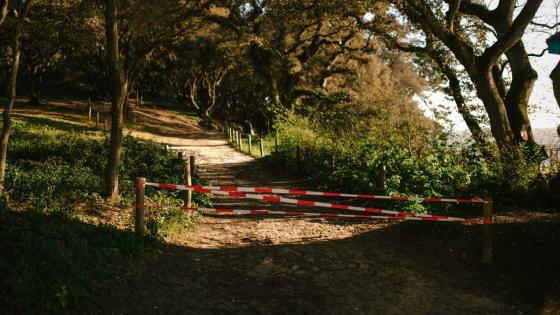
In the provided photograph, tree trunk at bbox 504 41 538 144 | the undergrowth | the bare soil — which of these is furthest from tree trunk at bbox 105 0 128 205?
tree trunk at bbox 504 41 538 144

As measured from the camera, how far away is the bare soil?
21.8 ft

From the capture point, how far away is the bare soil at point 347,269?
6645mm

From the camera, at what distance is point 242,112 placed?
2023 inches

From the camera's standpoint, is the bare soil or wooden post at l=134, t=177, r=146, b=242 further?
wooden post at l=134, t=177, r=146, b=242

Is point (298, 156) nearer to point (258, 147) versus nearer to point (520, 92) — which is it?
point (520, 92)

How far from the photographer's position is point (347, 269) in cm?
814

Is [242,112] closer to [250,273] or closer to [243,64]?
[243,64]

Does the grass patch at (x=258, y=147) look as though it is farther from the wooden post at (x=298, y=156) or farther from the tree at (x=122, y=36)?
the tree at (x=122, y=36)

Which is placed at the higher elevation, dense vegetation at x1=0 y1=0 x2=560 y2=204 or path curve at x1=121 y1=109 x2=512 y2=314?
dense vegetation at x1=0 y1=0 x2=560 y2=204

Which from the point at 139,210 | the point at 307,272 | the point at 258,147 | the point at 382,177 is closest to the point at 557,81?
the point at 382,177

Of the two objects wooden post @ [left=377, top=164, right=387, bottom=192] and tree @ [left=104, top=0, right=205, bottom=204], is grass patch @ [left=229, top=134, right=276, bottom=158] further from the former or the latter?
wooden post @ [left=377, top=164, right=387, bottom=192]

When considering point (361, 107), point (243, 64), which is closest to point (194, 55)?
point (243, 64)

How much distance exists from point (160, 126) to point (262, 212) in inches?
1133

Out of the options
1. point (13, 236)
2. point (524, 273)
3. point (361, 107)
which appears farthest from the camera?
point (361, 107)
